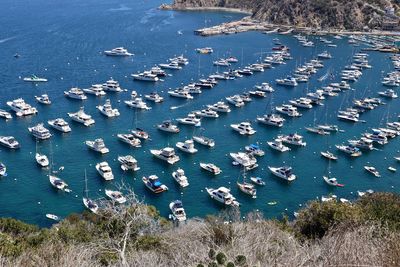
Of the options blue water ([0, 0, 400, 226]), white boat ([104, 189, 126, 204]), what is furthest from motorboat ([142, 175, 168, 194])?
white boat ([104, 189, 126, 204])

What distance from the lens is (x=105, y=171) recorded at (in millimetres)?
35688

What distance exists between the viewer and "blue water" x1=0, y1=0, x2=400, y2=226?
34375 millimetres

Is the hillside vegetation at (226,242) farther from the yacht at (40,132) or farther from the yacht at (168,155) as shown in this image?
the yacht at (40,132)

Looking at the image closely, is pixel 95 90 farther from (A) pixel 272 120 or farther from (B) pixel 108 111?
(A) pixel 272 120

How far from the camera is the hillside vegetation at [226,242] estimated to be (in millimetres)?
12209

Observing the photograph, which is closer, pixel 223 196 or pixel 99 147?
pixel 223 196

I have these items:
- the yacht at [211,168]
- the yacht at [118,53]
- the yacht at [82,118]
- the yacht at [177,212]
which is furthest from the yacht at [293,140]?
the yacht at [118,53]

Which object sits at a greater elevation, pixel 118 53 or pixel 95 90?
pixel 95 90

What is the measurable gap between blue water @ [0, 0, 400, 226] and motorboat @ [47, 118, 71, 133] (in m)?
0.58

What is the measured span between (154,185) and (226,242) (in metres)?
17.1

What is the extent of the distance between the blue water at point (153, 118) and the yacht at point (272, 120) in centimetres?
71

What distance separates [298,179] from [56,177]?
17817 millimetres

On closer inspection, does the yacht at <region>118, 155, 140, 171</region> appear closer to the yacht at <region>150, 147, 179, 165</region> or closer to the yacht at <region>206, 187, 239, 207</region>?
the yacht at <region>150, 147, 179, 165</region>

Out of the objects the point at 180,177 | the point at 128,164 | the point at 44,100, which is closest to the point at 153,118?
the point at 128,164
